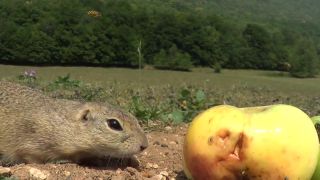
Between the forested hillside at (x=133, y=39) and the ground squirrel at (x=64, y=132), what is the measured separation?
62.3 feet

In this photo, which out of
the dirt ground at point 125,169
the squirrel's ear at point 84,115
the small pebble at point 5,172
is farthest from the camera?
the squirrel's ear at point 84,115

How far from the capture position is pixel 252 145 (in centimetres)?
332

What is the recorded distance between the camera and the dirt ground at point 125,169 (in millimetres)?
4148

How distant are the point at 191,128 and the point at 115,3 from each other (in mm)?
29796

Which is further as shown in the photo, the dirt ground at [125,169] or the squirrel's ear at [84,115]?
the squirrel's ear at [84,115]

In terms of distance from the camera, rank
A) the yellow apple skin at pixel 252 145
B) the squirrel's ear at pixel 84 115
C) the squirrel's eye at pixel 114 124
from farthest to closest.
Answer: the squirrel's ear at pixel 84 115, the squirrel's eye at pixel 114 124, the yellow apple skin at pixel 252 145

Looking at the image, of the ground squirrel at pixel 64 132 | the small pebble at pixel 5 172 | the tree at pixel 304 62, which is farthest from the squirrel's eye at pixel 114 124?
the tree at pixel 304 62

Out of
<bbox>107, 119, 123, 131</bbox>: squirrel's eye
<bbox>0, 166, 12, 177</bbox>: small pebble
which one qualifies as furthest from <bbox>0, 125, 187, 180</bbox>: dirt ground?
<bbox>107, 119, 123, 131</bbox>: squirrel's eye

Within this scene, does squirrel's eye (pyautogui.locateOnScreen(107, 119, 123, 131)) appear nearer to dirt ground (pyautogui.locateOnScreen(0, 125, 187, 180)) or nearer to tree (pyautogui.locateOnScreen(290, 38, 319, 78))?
dirt ground (pyautogui.locateOnScreen(0, 125, 187, 180))

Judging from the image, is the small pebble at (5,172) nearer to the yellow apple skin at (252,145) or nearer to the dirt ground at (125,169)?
the dirt ground at (125,169)

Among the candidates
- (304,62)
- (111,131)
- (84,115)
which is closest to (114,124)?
(111,131)

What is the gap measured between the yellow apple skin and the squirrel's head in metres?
1.15

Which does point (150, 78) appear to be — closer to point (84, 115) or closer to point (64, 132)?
point (84, 115)

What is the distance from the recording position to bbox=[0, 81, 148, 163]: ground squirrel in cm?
465
